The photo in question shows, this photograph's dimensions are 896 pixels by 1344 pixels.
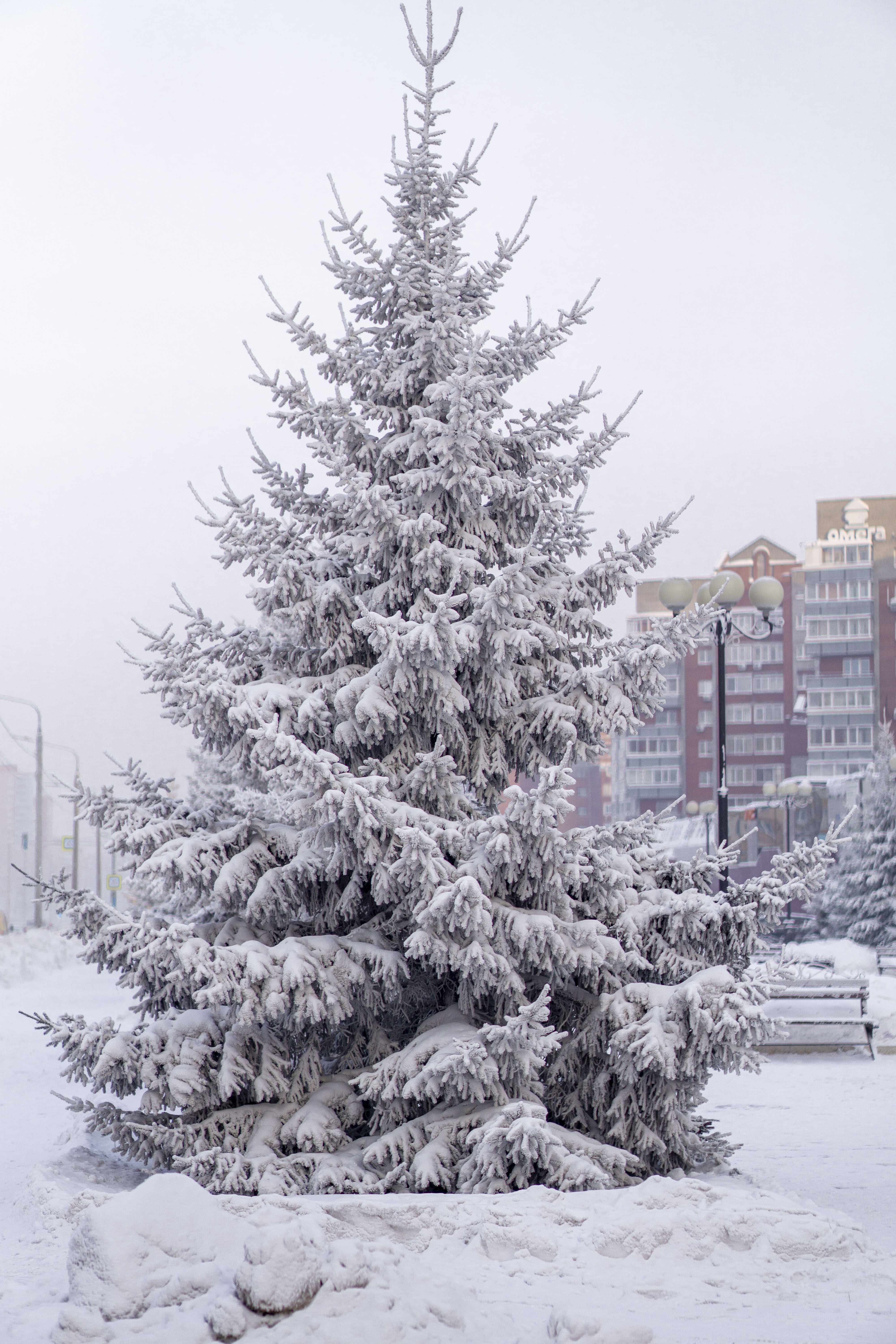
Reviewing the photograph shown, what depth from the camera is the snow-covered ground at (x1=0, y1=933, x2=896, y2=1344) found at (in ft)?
15.6

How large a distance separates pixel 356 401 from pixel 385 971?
12.6ft

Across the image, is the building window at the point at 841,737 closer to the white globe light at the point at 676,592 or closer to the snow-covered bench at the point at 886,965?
the snow-covered bench at the point at 886,965

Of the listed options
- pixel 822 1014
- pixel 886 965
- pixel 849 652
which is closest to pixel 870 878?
pixel 886 965

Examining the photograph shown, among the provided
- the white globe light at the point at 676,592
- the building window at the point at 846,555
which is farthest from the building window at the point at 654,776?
the white globe light at the point at 676,592

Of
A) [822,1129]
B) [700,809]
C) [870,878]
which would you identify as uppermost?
[822,1129]

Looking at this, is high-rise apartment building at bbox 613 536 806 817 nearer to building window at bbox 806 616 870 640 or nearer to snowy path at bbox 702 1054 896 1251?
building window at bbox 806 616 870 640

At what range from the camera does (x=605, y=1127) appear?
780 centimetres

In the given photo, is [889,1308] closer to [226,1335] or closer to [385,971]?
[226,1335]

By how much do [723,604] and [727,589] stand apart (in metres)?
1.42

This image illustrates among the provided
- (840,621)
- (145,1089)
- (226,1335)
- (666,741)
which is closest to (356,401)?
(145,1089)

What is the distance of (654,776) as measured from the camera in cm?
9538

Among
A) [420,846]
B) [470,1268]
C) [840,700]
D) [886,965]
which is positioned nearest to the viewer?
[470,1268]

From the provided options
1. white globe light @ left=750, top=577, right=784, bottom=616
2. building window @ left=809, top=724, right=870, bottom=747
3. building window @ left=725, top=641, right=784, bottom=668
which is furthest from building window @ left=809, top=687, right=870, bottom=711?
white globe light @ left=750, top=577, right=784, bottom=616

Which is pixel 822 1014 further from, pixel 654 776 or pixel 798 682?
pixel 654 776
